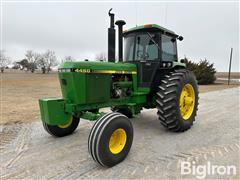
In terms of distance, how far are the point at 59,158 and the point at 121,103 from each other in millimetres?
1792

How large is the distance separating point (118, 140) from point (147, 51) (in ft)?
7.58

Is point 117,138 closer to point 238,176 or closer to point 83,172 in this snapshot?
point 83,172

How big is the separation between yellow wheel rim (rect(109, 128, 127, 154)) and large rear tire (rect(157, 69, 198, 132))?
1.30 m

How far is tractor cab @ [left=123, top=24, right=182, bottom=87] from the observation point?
15.7 ft

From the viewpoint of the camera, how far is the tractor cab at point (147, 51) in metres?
4.78

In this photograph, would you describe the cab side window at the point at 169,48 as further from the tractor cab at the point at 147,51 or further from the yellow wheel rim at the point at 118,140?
the yellow wheel rim at the point at 118,140

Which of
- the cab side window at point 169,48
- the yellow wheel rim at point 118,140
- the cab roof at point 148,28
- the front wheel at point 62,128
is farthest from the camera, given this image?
the cab side window at point 169,48

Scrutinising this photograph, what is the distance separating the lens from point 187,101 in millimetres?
5039

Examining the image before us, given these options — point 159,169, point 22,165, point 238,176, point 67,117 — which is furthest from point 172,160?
point 22,165

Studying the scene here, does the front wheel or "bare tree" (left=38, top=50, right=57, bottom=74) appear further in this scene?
"bare tree" (left=38, top=50, right=57, bottom=74)

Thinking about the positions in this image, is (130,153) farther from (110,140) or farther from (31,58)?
(31,58)

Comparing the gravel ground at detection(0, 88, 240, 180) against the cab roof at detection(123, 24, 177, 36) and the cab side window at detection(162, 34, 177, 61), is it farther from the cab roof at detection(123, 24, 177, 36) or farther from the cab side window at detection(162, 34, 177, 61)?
the cab roof at detection(123, 24, 177, 36)

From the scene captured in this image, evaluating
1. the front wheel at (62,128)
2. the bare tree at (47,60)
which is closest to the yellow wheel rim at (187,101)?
the front wheel at (62,128)

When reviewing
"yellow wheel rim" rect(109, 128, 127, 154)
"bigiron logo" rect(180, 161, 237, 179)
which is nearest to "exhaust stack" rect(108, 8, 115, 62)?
"yellow wheel rim" rect(109, 128, 127, 154)
